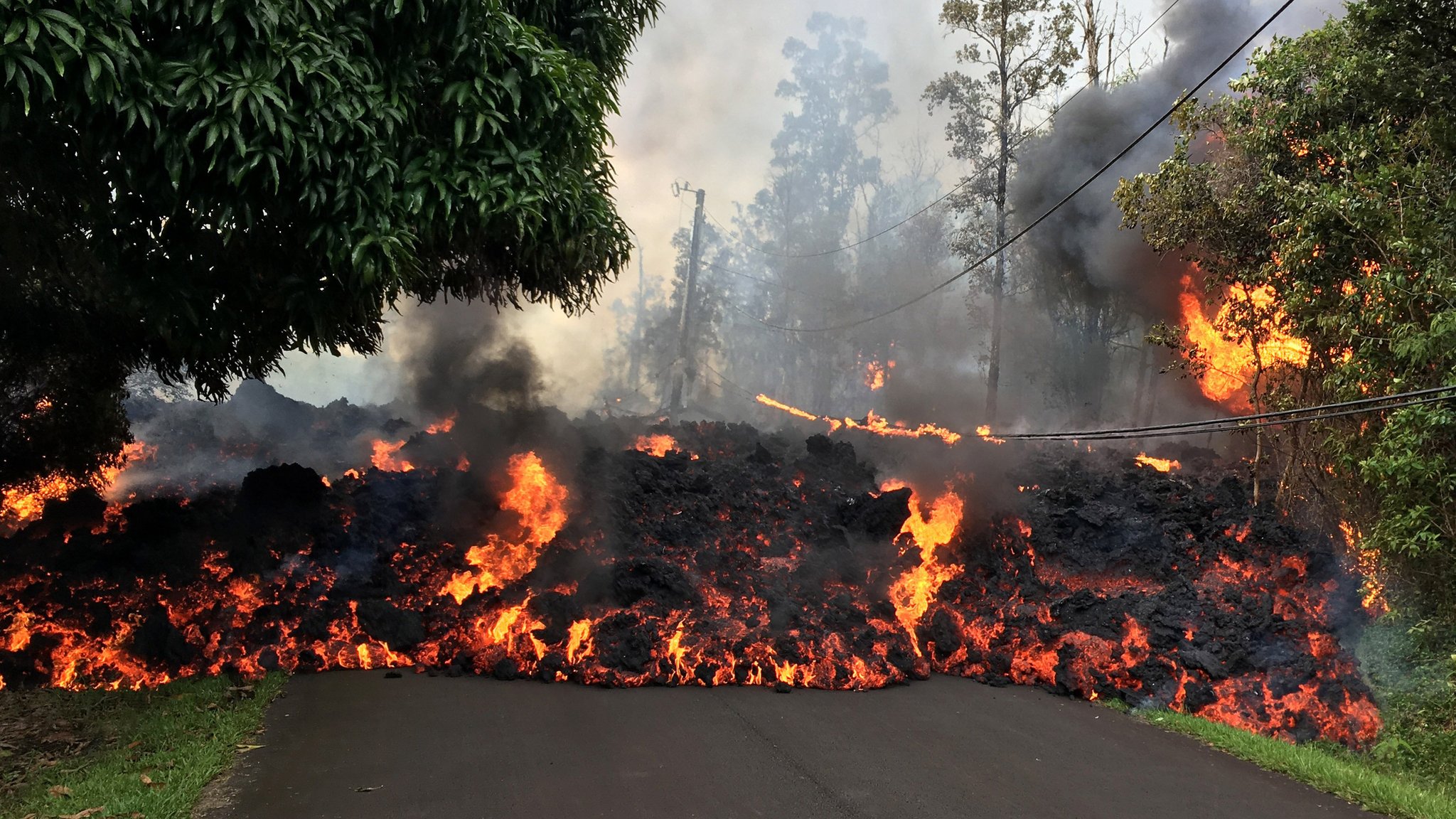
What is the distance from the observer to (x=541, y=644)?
11125 millimetres

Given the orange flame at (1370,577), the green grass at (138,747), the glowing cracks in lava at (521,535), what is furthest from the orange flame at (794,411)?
the green grass at (138,747)

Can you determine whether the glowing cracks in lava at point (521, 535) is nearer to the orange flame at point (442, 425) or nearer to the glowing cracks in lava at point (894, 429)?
the orange flame at point (442, 425)

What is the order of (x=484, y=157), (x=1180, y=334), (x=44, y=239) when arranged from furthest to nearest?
(x=1180, y=334), (x=44, y=239), (x=484, y=157)

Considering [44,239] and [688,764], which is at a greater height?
A: [44,239]

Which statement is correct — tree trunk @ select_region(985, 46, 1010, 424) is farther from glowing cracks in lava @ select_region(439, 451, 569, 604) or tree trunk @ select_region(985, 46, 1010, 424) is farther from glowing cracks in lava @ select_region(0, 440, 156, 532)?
glowing cracks in lava @ select_region(0, 440, 156, 532)

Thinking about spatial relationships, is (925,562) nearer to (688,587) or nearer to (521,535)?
(688,587)

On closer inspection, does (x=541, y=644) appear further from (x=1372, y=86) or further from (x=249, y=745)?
(x=1372, y=86)

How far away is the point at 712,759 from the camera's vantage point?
8.03 m

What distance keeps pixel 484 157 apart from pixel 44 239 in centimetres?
340

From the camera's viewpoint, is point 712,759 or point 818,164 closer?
point 712,759

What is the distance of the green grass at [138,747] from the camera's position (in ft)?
20.7

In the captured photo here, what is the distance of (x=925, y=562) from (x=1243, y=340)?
5.88 m

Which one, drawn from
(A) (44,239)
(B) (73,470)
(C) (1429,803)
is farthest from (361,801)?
(C) (1429,803)

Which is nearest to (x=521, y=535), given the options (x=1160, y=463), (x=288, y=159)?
(x=288, y=159)
